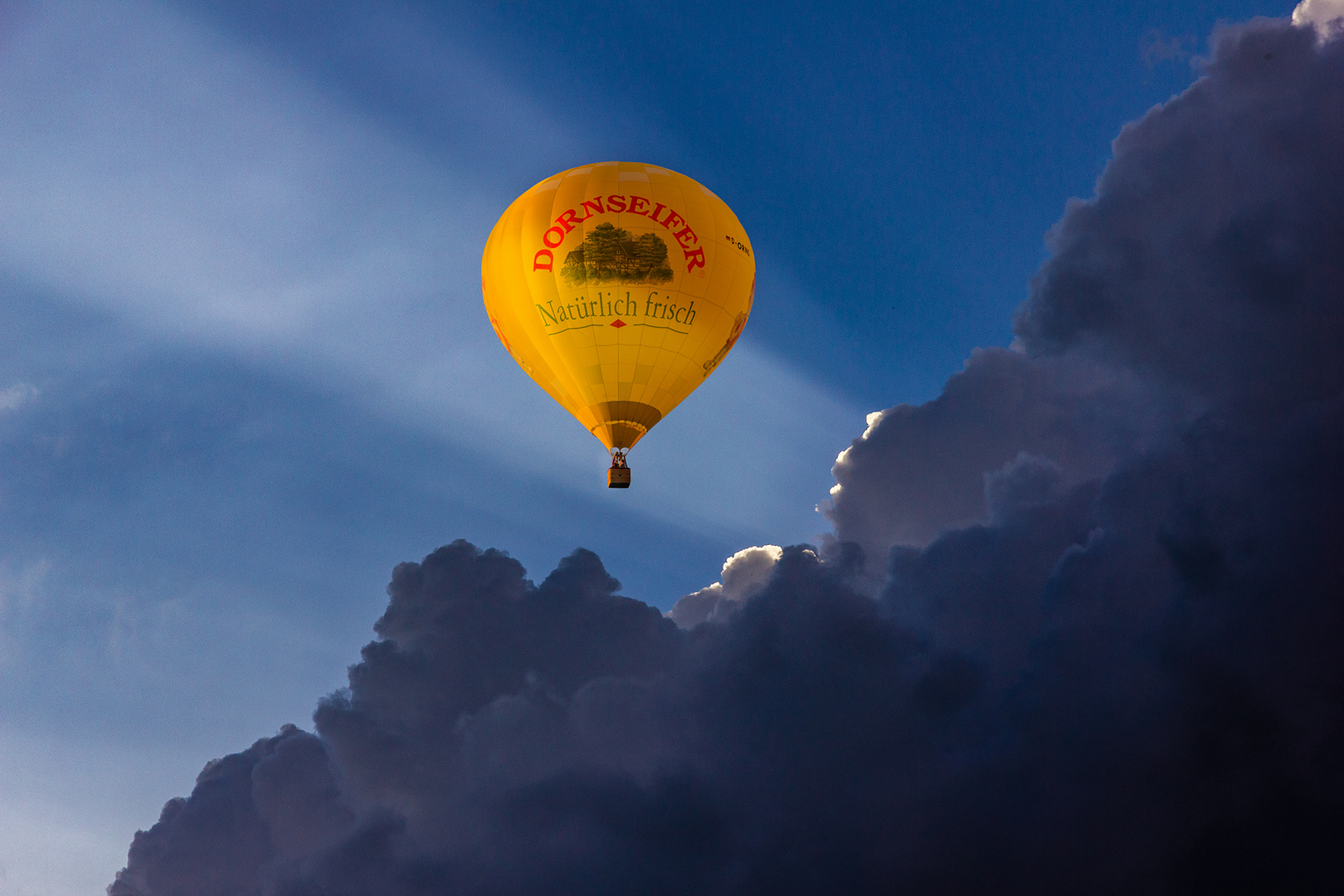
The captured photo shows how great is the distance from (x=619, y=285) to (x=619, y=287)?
9cm

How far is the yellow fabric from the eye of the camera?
70375 millimetres

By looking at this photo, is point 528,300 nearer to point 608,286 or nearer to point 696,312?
point 608,286

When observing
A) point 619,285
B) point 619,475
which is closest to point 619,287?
point 619,285

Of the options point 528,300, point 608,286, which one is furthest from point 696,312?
point 528,300

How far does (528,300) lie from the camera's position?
237 ft

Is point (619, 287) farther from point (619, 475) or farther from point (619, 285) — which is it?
point (619, 475)

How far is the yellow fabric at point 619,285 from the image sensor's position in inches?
2771

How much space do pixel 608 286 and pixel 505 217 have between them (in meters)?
9.11

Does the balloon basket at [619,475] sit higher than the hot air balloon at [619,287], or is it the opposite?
the hot air balloon at [619,287]

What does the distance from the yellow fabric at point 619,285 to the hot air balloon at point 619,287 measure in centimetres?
7

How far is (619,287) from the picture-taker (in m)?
70.0

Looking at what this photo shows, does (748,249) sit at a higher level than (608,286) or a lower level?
higher

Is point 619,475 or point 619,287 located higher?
point 619,287

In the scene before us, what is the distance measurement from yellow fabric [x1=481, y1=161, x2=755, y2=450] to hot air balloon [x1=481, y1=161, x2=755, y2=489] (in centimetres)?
7
